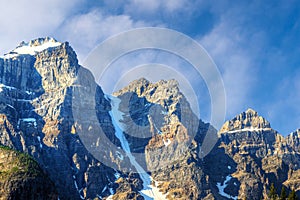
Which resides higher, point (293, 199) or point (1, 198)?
point (1, 198)

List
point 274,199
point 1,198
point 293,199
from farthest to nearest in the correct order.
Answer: point 1,198 → point 274,199 → point 293,199

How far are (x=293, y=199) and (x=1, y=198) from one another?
97.8m

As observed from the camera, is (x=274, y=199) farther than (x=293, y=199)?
Yes

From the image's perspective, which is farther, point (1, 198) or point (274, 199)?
point (1, 198)

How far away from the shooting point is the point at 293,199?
161625mm

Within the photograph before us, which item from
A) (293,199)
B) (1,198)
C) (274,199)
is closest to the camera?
(293,199)

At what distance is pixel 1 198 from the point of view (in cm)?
19988

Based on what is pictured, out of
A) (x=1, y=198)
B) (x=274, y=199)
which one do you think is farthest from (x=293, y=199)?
(x=1, y=198)

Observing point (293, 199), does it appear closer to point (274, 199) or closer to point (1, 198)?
point (274, 199)

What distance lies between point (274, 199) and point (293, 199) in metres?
20.7

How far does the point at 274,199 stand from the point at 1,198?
90748 mm

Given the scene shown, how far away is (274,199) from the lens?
597 feet
